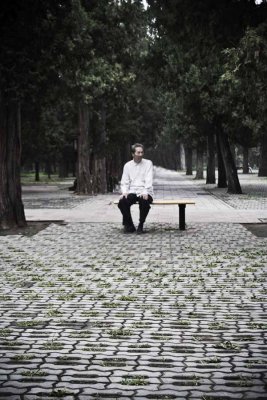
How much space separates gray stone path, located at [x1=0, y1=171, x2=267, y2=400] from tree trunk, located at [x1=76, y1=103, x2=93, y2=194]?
61.4 feet

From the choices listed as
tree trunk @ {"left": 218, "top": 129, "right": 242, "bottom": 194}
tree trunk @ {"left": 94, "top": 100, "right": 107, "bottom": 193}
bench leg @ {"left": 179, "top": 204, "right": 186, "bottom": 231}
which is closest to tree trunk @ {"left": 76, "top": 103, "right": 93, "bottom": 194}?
tree trunk @ {"left": 94, "top": 100, "right": 107, "bottom": 193}

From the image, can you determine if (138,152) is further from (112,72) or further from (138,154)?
(112,72)

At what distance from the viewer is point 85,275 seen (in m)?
8.22

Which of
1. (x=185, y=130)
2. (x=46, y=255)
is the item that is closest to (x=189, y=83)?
(x=185, y=130)

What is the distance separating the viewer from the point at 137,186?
13.2m

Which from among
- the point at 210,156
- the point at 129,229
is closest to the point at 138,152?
the point at 129,229

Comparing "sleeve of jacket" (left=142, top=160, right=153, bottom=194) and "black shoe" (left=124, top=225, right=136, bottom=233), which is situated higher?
"sleeve of jacket" (left=142, top=160, right=153, bottom=194)

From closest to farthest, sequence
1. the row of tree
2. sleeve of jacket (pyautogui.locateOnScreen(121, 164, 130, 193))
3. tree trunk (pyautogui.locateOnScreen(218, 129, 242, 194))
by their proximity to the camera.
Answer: sleeve of jacket (pyautogui.locateOnScreen(121, 164, 130, 193)), the row of tree, tree trunk (pyautogui.locateOnScreen(218, 129, 242, 194))

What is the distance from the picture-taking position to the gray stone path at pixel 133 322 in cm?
406

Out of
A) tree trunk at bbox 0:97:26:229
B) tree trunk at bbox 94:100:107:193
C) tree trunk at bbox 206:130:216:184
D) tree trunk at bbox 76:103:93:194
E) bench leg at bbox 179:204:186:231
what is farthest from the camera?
tree trunk at bbox 206:130:216:184

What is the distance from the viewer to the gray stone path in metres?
4.06

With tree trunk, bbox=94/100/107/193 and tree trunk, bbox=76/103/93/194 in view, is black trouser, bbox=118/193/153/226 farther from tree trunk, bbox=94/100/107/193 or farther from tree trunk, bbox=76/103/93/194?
tree trunk, bbox=94/100/107/193

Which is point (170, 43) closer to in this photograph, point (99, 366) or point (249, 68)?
point (249, 68)

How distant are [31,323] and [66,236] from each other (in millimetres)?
7050
